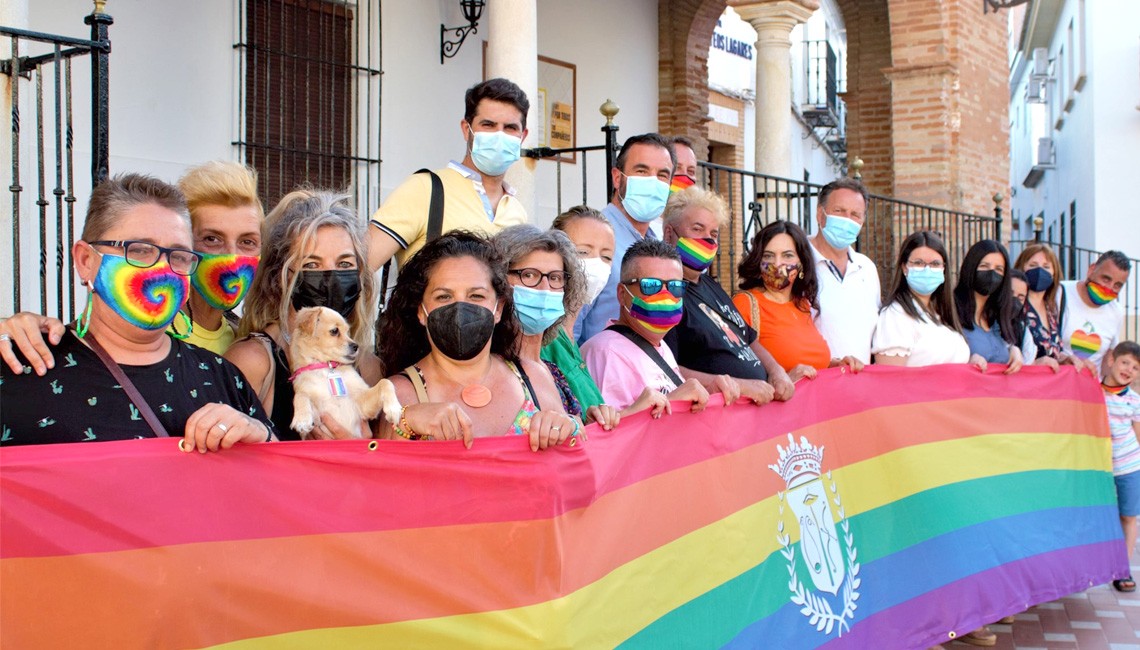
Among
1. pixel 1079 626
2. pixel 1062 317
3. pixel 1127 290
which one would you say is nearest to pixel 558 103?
pixel 1062 317

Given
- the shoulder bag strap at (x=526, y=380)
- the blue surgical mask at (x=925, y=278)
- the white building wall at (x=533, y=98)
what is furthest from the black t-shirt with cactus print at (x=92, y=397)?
the white building wall at (x=533, y=98)

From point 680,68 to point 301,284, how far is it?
1139 cm

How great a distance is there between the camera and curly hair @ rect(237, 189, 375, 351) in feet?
11.2

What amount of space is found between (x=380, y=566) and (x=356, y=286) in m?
0.89

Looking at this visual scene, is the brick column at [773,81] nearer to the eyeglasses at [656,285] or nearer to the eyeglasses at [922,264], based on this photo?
the eyeglasses at [922,264]

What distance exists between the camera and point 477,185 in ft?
15.6

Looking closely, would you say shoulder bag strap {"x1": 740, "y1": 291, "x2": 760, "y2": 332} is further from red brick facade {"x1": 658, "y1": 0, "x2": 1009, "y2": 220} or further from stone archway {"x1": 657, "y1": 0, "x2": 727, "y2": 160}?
stone archway {"x1": 657, "y1": 0, "x2": 727, "y2": 160}

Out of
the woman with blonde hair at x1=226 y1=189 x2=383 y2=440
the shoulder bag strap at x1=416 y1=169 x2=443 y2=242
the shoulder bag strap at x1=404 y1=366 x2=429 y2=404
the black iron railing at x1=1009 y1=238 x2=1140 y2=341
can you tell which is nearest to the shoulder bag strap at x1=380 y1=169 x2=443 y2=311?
the shoulder bag strap at x1=416 y1=169 x2=443 y2=242

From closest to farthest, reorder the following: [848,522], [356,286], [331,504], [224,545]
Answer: [224,545]
[331,504]
[356,286]
[848,522]

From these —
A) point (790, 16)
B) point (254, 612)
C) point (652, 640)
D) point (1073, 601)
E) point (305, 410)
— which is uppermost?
point (790, 16)

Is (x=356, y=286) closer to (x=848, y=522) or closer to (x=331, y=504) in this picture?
(x=331, y=504)

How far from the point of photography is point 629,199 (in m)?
5.43

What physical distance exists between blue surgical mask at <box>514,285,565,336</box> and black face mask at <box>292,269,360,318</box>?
0.61 metres

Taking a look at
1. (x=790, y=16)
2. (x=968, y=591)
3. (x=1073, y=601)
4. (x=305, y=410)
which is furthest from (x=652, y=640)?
(x=790, y=16)
